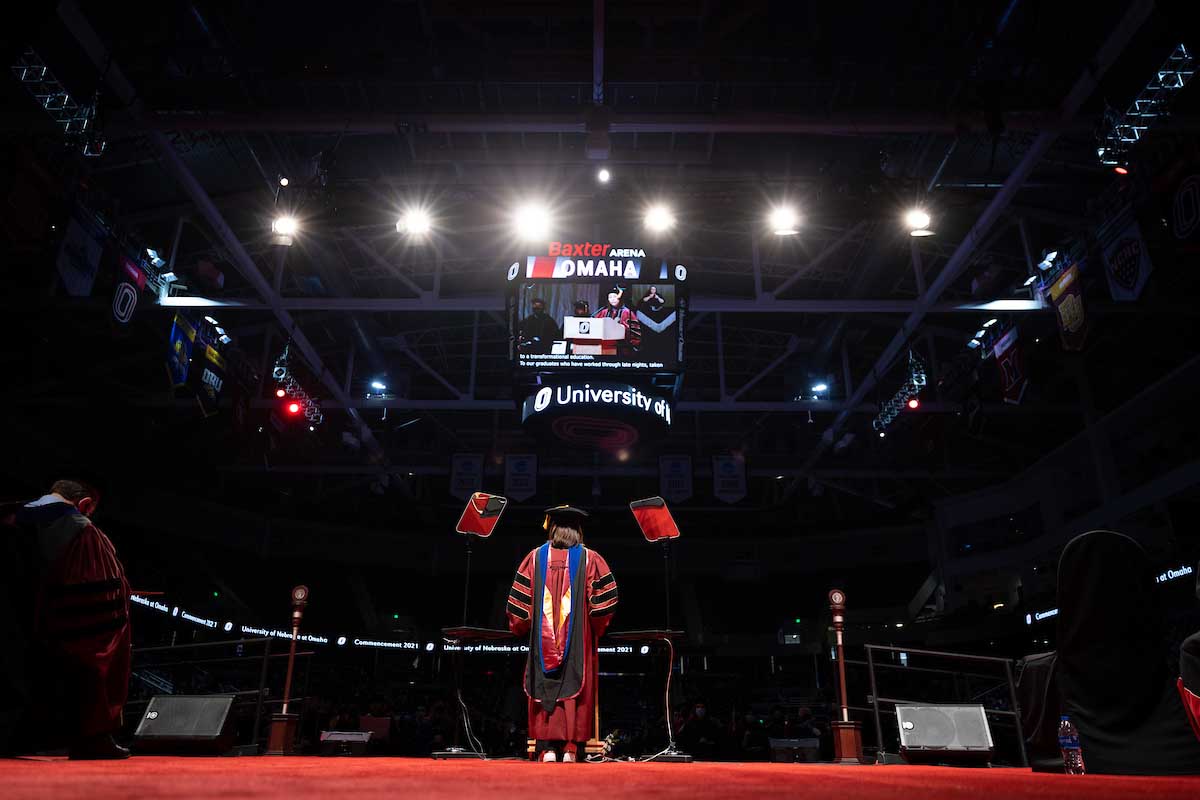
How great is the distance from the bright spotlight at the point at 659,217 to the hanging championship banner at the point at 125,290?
7.53 metres

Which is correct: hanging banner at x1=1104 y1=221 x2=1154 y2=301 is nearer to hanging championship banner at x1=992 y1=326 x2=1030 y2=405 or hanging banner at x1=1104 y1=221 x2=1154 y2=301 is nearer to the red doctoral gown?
hanging championship banner at x1=992 y1=326 x2=1030 y2=405

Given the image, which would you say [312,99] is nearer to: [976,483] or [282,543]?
[282,543]

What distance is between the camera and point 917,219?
33.1 feet

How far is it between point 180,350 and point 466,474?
6.89 metres

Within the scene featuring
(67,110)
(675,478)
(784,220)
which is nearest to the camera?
(67,110)

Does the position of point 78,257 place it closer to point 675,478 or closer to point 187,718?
point 187,718

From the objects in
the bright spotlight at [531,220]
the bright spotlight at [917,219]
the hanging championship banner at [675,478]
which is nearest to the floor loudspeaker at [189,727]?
the bright spotlight at [531,220]

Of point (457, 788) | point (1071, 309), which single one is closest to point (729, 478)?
point (1071, 309)

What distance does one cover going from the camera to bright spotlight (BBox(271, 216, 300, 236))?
1047cm

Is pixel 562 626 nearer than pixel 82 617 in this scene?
No

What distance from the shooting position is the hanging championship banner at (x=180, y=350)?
11.5m

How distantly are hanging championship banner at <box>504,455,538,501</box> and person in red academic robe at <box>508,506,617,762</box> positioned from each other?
396 inches

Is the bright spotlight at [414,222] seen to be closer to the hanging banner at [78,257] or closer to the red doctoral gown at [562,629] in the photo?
the hanging banner at [78,257]

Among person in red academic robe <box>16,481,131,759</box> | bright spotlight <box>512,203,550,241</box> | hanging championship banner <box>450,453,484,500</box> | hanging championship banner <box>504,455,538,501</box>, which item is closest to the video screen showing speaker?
bright spotlight <box>512,203,550,241</box>
